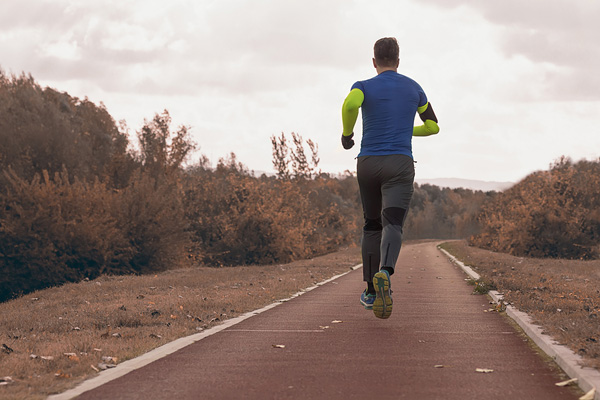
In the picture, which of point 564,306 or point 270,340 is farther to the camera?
point 564,306

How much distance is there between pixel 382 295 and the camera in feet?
23.7

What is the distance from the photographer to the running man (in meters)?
7.60

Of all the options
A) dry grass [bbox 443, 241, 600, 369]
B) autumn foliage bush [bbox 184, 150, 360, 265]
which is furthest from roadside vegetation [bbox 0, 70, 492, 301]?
dry grass [bbox 443, 241, 600, 369]

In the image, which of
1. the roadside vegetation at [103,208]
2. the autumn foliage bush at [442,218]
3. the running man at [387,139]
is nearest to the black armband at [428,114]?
the running man at [387,139]

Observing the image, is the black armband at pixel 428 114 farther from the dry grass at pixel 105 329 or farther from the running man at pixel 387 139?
the dry grass at pixel 105 329

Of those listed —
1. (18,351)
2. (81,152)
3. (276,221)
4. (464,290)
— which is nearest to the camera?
(18,351)

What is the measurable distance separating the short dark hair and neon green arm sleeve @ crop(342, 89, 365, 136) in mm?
512

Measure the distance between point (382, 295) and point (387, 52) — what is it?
97.7 inches

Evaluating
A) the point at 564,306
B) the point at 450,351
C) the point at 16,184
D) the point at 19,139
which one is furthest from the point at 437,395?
the point at 19,139

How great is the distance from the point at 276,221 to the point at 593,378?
29.9 metres

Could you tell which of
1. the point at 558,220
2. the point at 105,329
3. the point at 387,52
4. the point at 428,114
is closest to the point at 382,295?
the point at 428,114

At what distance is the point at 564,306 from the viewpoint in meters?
9.73

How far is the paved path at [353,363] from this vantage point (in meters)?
5.20

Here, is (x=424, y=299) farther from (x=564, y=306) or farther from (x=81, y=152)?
(x=81, y=152)
